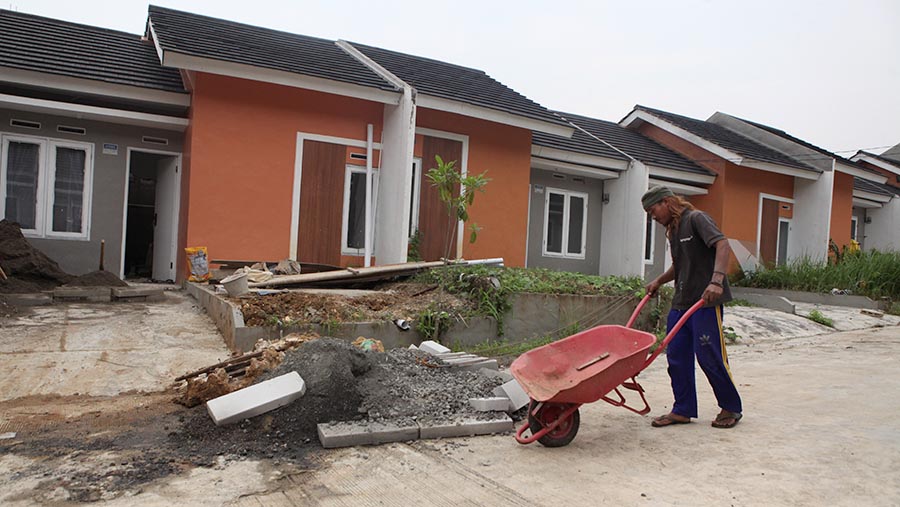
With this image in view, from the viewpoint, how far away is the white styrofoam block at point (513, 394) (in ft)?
16.0

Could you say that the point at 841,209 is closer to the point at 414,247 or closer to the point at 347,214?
the point at 414,247

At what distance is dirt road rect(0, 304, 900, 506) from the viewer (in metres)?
3.19

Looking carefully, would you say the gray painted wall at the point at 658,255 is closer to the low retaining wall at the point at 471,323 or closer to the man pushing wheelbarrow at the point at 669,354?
the low retaining wall at the point at 471,323

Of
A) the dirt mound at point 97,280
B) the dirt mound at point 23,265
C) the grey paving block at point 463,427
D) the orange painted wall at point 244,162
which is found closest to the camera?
the grey paving block at point 463,427

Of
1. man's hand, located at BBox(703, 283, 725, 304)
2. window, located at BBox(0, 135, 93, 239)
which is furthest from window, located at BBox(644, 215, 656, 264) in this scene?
window, located at BBox(0, 135, 93, 239)

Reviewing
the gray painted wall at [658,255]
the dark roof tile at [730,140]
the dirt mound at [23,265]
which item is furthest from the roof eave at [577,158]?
the dirt mound at [23,265]

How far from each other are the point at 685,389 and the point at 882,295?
11953 mm

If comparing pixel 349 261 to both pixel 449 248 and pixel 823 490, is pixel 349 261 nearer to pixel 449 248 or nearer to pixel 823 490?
pixel 449 248

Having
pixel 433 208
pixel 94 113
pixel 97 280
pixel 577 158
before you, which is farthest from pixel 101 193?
pixel 577 158

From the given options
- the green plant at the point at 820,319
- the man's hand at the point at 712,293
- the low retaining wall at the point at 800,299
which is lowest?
the green plant at the point at 820,319

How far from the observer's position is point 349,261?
36.8ft

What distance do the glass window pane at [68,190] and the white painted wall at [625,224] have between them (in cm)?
1150

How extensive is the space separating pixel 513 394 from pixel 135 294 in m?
6.38

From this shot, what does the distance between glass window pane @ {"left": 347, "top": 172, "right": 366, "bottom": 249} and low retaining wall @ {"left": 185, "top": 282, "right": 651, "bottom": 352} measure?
294 cm
